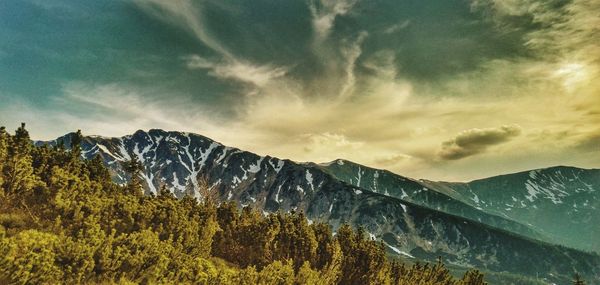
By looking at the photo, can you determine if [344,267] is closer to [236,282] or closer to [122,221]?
[236,282]

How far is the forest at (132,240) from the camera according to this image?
57.2 feet

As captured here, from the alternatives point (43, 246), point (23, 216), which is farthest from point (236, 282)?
point (23, 216)

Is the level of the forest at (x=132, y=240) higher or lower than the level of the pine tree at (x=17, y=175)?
lower

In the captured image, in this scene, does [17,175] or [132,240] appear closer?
[132,240]

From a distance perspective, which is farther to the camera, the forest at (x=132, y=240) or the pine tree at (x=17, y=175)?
the pine tree at (x=17, y=175)

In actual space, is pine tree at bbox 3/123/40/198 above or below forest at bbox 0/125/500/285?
above

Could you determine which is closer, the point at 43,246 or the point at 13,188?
the point at 43,246

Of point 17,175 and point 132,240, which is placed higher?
point 17,175

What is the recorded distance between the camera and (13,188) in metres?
24.7

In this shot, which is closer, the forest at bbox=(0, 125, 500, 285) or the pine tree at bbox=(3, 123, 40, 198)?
the forest at bbox=(0, 125, 500, 285)

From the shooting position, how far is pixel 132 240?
70.5 feet

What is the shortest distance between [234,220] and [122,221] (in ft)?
60.7

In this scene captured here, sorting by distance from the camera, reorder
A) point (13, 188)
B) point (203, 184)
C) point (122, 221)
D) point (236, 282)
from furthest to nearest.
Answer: point (203, 184), point (122, 221), point (13, 188), point (236, 282)

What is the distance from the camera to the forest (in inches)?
686
